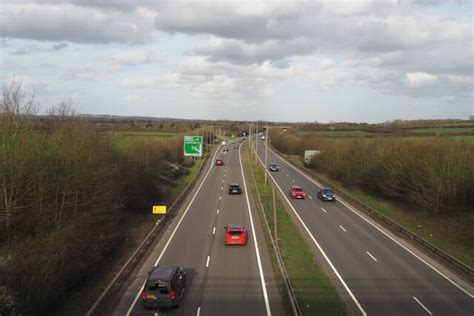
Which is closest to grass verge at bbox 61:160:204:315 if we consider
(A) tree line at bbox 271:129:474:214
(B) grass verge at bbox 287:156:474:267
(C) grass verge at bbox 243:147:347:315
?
(C) grass verge at bbox 243:147:347:315

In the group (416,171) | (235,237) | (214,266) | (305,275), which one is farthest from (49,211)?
(416,171)

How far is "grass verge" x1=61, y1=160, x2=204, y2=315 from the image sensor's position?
1614 centimetres

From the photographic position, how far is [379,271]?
21484 millimetres

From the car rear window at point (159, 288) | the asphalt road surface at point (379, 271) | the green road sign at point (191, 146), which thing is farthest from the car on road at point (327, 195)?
the green road sign at point (191, 146)

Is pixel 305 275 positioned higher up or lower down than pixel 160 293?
lower down

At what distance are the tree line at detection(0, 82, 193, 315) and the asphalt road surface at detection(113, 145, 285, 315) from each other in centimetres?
245

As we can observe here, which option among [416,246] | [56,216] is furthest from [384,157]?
[56,216]

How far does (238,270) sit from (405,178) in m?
26.5

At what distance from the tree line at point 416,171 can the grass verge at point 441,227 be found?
947 mm

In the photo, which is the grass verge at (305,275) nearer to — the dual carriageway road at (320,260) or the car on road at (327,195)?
the dual carriageway road at (320,260)

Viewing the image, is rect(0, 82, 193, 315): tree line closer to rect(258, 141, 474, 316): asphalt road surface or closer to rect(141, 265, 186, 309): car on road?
rect(141, 265, 186, 309): car on road

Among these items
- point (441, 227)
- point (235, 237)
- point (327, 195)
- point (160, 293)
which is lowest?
point (441, 227)

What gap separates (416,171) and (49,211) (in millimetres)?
30831

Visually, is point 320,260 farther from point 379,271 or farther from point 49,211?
point 49,211
